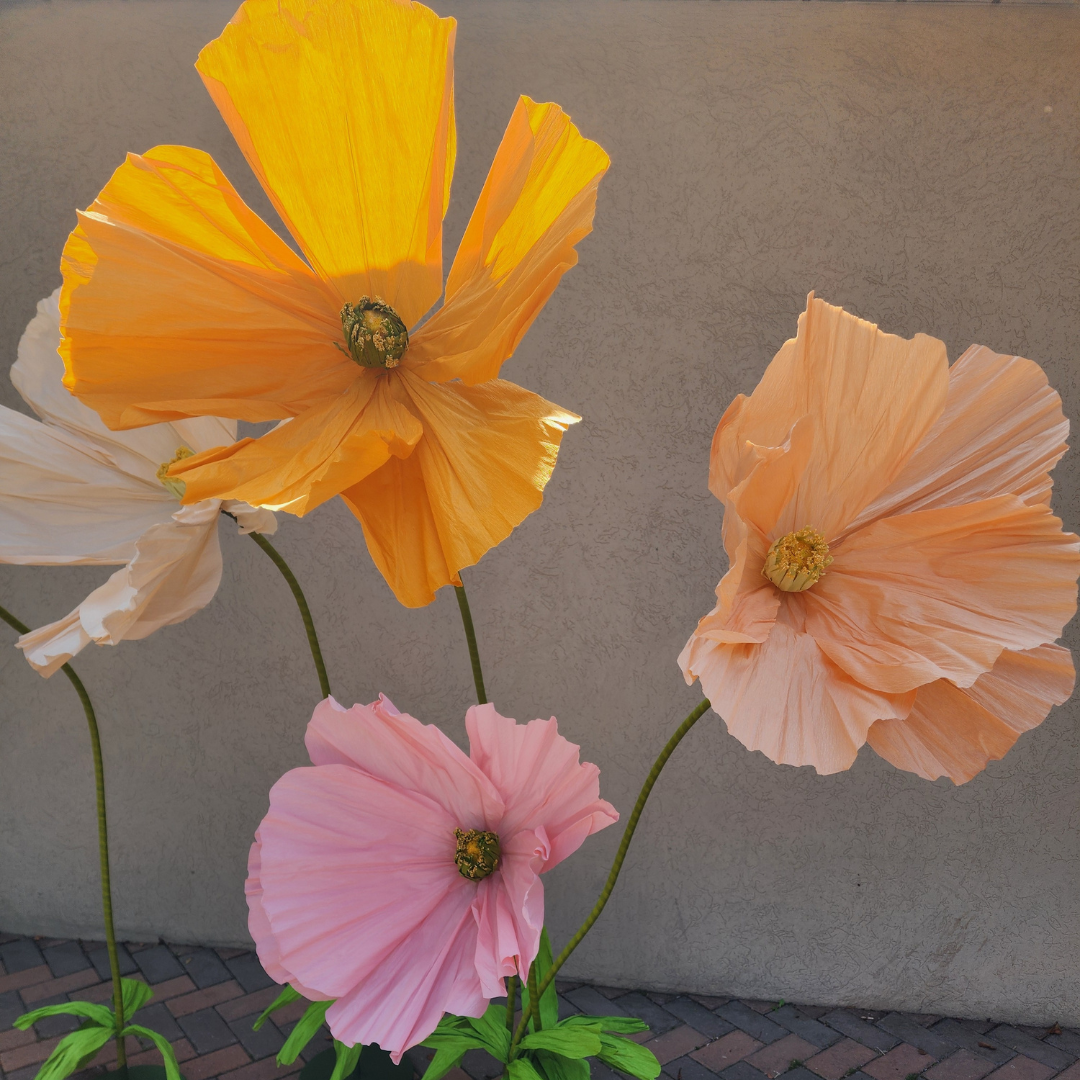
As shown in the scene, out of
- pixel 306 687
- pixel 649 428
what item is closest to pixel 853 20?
pixel 649 428

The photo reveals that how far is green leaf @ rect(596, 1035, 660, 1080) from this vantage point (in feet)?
3.29

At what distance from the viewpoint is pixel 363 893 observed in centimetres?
81

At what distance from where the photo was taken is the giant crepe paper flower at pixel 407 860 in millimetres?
770

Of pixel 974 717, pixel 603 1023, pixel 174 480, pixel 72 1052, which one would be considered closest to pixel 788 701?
pixel 974 717

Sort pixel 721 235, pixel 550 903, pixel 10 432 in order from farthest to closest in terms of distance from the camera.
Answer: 1. pixel 550 903
2. pixel 721 235
3. pixel 10 432

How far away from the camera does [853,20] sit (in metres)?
1.89

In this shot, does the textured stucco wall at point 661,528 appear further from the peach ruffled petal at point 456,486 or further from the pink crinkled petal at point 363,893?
→ the peach ruffled petal at point 456,486

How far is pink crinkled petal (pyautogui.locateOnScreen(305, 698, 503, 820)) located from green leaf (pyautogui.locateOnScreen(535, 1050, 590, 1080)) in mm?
390

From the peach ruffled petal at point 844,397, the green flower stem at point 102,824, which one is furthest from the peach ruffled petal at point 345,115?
the green flower stem at point 102,824

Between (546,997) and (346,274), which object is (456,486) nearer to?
(346,274)

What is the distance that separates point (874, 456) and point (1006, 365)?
0.13 meters

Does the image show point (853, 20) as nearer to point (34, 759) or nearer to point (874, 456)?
point (874, 456)

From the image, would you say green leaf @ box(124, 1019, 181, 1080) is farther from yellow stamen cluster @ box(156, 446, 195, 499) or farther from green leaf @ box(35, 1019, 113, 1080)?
yellow stamen cluster @ box(156, 446, 195, 499)

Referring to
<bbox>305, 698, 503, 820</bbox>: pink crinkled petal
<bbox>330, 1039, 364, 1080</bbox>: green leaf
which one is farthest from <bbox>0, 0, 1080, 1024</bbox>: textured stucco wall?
<bbox>305, 698, 503, 820</bbox>: pink crinkled petal
